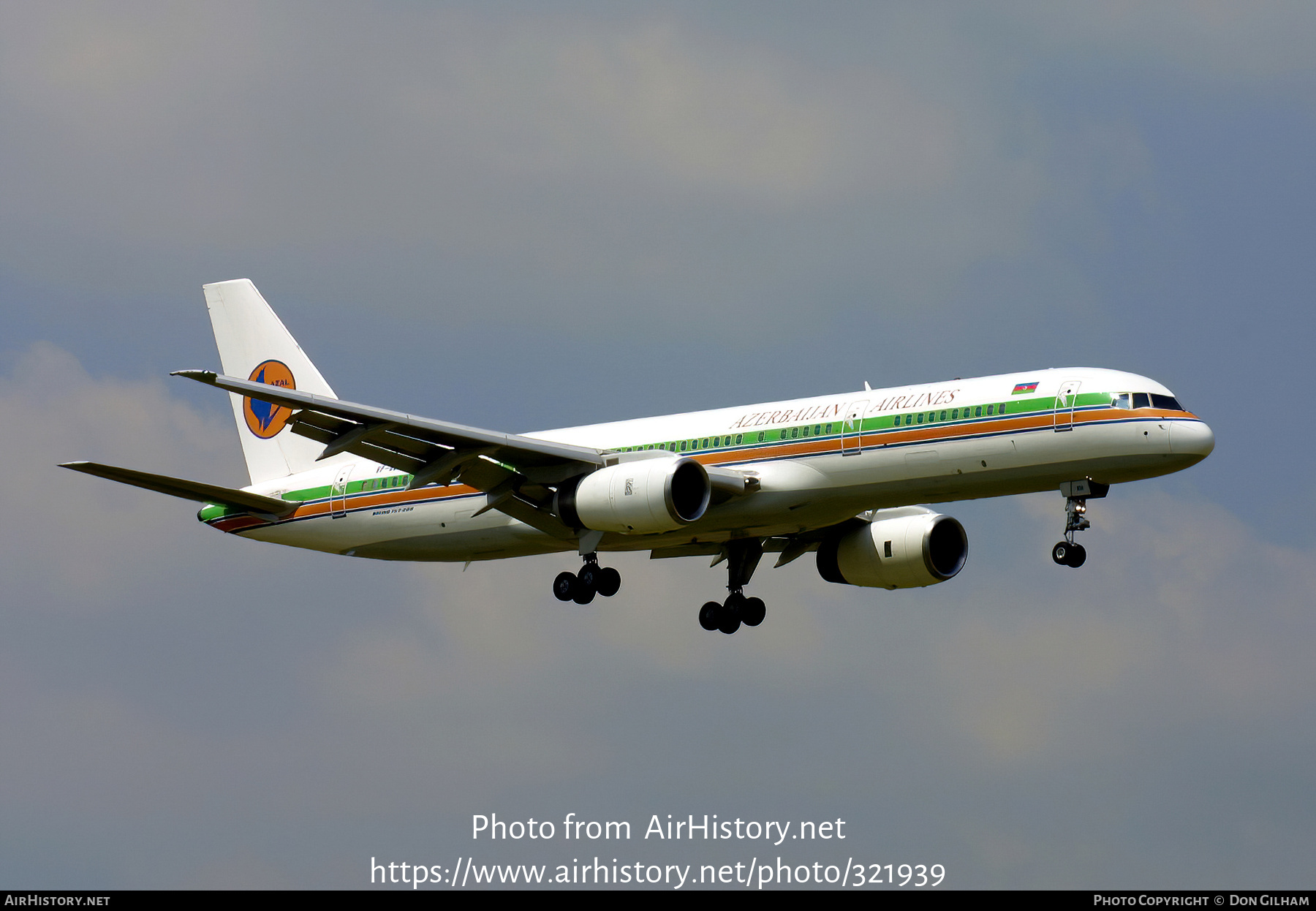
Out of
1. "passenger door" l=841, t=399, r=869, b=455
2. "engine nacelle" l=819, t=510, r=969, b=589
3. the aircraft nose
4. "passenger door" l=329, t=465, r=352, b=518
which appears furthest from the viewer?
"passenger door" l=329, t=465, r=352, b=518

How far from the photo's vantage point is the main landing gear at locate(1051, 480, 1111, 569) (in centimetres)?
3975

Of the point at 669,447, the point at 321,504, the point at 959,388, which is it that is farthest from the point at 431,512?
the point at 959,388

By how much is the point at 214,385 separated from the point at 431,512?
36.0ft

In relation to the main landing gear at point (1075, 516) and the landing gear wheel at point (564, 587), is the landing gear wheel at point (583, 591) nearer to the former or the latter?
the landing gear wheel at point (564, 587)

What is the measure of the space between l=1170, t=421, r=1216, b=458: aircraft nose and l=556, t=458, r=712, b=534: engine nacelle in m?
10.6

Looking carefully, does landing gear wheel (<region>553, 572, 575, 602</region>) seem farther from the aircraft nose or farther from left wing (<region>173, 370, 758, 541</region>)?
the aircraft nose

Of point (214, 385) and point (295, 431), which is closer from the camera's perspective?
point (214, 385)

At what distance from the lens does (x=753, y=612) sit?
49438mm

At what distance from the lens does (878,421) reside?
4125 centimetres

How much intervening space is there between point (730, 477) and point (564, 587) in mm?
5738

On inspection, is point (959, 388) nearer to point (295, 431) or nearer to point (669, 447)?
point (669, 447)

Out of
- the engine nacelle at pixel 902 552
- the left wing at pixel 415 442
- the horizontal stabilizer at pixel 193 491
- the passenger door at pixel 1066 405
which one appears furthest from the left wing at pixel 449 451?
the passenger door at pixel 1066 405

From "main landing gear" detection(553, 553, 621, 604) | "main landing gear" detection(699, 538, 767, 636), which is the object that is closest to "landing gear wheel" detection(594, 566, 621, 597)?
"main landing gear" detection(553, 553, 621, 604)

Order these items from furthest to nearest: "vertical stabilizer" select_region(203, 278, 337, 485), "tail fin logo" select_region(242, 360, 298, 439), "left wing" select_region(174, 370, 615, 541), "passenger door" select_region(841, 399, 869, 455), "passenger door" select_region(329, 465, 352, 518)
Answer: "tail fin logo" select_region(242, 360, 298, 439) < "vertical stabilizer" select_region(203, 278, 337, 485) < "passenger door" select_region(329, 465, 352, 518) < "passenger door" select_region(841, 399, 869, 455) < "left wing" select_region(174, 370, 615, 541)
